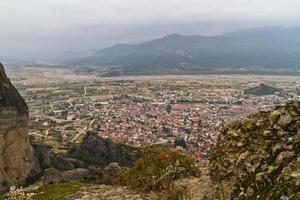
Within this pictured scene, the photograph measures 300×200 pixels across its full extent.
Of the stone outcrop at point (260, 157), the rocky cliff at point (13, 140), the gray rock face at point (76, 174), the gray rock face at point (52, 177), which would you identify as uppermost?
the stone outcrop at point (260, 157)

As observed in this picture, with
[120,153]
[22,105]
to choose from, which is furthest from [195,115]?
[22,105]

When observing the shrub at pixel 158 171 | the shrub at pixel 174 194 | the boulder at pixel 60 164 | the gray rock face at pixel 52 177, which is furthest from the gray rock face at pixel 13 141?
the shrub at pixel 174 194

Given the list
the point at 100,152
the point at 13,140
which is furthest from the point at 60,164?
the point at 100,152

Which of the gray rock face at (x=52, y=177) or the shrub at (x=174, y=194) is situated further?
the gray rock face at (x=52, y=177)

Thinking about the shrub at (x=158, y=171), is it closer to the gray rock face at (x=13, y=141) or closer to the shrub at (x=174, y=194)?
the shrub at (x=174, y=194)

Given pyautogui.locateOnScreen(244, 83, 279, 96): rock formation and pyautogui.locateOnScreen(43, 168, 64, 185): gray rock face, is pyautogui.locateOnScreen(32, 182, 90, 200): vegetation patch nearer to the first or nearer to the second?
pyautogui.locateOnScreen(43, 168, 64, 185): gray rock face
